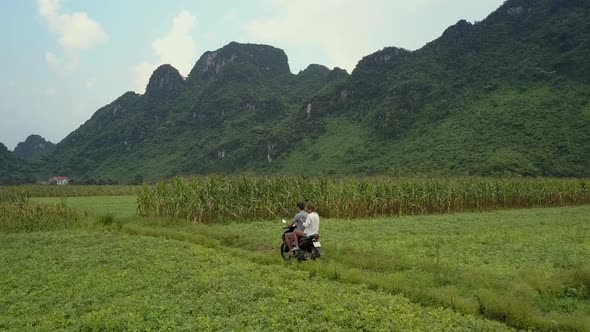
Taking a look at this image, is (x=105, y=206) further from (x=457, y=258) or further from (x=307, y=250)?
(x=457, y=258)

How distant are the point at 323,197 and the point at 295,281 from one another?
1803cm

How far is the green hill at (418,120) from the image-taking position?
7369cm

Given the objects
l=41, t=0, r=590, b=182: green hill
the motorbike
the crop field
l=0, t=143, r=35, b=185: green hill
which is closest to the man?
the motorbike

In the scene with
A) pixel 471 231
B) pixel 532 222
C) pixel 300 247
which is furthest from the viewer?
pixel 532 222

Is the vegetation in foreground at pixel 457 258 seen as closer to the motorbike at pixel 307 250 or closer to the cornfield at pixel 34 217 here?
the motorbike at pixel 307 250

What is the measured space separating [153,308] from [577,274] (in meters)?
11.4

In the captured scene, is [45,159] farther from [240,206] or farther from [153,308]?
[153,308]

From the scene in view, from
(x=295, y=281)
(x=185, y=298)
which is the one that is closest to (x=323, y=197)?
(x=295, y=281)

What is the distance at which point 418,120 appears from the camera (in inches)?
3925

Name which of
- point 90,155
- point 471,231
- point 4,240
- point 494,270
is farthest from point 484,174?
point 90,155

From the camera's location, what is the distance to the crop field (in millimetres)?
9656

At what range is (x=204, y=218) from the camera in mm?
27406

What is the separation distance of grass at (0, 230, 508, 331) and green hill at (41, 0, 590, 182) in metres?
58.0

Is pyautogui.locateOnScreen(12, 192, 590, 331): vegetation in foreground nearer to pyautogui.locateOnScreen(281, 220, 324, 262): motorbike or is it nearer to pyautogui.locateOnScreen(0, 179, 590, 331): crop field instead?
pyautogui.locateOnScreen(0, 179, 590, 331): crop field
